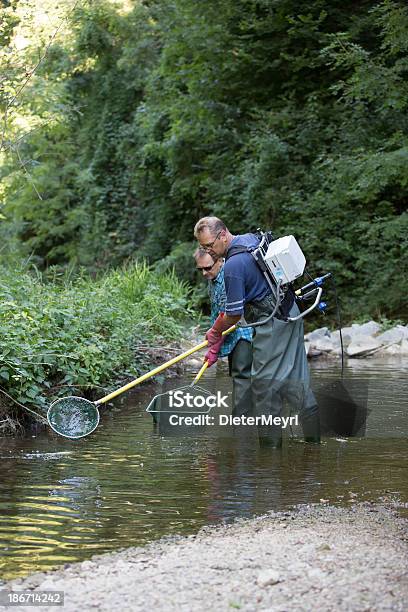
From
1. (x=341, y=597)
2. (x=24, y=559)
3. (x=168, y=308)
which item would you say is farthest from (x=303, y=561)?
(x=168, y=308)

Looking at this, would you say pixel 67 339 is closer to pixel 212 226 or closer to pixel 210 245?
pixel 210 245

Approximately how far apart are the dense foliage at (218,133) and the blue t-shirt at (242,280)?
520cm

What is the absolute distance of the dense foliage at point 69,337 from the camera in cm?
775

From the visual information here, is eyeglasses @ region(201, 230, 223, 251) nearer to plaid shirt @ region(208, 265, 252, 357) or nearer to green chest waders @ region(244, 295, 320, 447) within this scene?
plaid shirt @ region(208, 265, 252, 357)

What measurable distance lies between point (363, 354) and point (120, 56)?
54.3 ft

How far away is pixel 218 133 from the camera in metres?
21.3

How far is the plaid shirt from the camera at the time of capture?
24.2 feet

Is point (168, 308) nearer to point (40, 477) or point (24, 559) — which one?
point (40, 477)

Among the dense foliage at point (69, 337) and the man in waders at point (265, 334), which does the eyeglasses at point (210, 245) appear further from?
the dense foliage at point (69, 337)

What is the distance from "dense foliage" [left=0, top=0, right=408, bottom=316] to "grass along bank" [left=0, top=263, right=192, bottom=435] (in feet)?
6.75

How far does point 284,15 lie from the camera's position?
20.0 meters

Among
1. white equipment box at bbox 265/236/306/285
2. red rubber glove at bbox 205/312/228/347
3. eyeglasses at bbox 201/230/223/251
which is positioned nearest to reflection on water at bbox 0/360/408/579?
red rubber glove at bbox 205/312/228/347

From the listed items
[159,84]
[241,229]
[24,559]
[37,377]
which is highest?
[159,84]

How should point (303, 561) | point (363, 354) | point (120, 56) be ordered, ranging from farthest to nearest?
point (120, 56) → point (363, 354) → point (303, 561)
